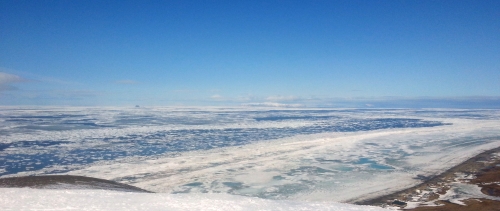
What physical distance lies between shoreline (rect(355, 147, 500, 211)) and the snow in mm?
2269

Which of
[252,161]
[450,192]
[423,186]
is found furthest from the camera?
[252,161]

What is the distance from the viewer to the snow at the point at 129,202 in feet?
23.8

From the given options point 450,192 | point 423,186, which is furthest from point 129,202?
point 450,192

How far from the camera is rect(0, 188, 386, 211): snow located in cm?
725

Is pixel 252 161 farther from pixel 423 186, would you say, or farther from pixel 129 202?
pixel 129 202

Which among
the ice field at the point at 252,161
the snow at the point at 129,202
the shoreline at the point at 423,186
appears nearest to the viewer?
the snow at the point at 129,202

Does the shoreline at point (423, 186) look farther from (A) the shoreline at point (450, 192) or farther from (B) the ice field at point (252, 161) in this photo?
(B) the ice field at point (252, 161)

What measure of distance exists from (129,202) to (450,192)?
9968 mm

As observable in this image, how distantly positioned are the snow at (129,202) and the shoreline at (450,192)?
2.27m

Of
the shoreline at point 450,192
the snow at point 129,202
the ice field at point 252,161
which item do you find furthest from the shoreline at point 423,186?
the snow at point 129,202

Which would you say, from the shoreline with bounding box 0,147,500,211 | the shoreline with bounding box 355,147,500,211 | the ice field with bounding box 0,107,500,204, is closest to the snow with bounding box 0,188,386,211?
the ice field with bounding box 0,107,500,204

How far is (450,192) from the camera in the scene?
11.0 meters

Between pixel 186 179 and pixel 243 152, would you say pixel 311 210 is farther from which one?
pixel 243 152

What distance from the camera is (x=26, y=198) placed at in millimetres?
7539
